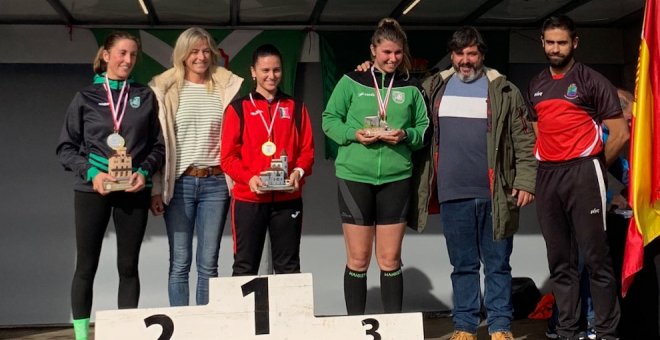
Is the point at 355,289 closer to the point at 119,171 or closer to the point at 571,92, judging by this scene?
the point at 119,171

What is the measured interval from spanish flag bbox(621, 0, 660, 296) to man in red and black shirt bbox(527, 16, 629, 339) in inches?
3.7

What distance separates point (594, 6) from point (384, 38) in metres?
2.34

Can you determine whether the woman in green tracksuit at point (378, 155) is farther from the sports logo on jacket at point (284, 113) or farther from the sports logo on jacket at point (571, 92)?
the sports logo on jacket at point (571, 92)

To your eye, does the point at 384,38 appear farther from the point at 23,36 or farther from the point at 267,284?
the point at 23,36

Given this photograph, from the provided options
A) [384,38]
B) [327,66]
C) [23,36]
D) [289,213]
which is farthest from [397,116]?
[23,36]

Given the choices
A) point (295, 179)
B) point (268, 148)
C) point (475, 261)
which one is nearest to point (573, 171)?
point (475, 261)

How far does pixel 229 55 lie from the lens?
6.21m

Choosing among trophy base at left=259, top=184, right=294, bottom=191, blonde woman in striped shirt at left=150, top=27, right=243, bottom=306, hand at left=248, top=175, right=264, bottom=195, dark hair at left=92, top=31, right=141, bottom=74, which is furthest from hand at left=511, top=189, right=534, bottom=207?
dark hair at left=92, top=31, right=141, bottom=74

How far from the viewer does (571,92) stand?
420 centimetres

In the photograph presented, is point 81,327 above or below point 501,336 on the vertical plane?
above

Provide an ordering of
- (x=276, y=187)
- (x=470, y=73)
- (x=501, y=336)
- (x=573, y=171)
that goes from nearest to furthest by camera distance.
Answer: (x=276, y=187)
(x=573, y=171)
(x=501, y=336)
(x=470, y=73)

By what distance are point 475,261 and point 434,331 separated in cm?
147

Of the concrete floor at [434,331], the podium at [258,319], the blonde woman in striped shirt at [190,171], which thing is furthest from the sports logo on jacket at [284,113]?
the concrete floor at [434,331]

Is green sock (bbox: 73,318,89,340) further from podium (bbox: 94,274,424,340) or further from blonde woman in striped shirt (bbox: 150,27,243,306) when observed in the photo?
podium (bbox: 94,274,424,340)
